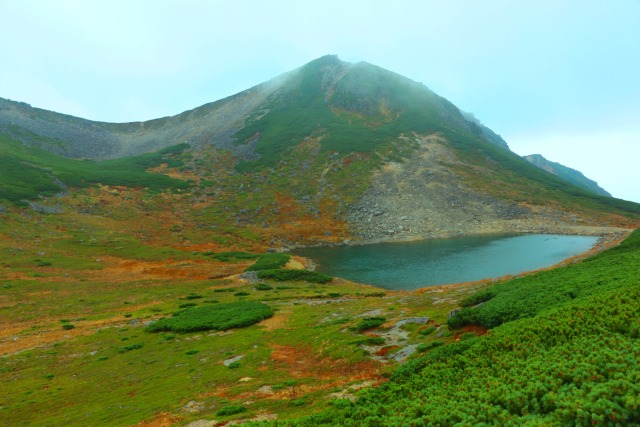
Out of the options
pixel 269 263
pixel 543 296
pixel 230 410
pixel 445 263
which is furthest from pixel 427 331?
pixel 445 263

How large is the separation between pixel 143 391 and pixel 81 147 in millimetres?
206807

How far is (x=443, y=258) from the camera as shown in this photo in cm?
7631

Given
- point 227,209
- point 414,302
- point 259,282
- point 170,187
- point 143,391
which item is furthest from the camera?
point 170,187

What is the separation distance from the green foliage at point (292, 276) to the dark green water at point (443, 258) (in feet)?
28.9

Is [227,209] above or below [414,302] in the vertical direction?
above

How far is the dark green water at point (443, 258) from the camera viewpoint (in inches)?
2515

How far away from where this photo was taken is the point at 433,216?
115312mm

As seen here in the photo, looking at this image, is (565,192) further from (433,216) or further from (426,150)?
(433,216)

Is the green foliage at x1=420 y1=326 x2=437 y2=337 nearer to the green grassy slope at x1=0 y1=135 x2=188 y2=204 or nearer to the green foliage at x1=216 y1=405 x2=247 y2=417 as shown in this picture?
the green foliage at x1=216 y1=405 x2=247 y2=417

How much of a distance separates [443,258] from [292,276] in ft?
115

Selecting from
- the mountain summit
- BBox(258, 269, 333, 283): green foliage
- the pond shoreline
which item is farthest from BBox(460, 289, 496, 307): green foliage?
the mountain summit

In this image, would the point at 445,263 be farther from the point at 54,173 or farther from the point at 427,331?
the point at 54,173

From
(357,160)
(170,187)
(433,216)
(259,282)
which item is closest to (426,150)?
(357,160)

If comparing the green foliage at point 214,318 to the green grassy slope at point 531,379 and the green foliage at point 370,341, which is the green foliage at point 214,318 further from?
the green grassy slope at point 531,379
